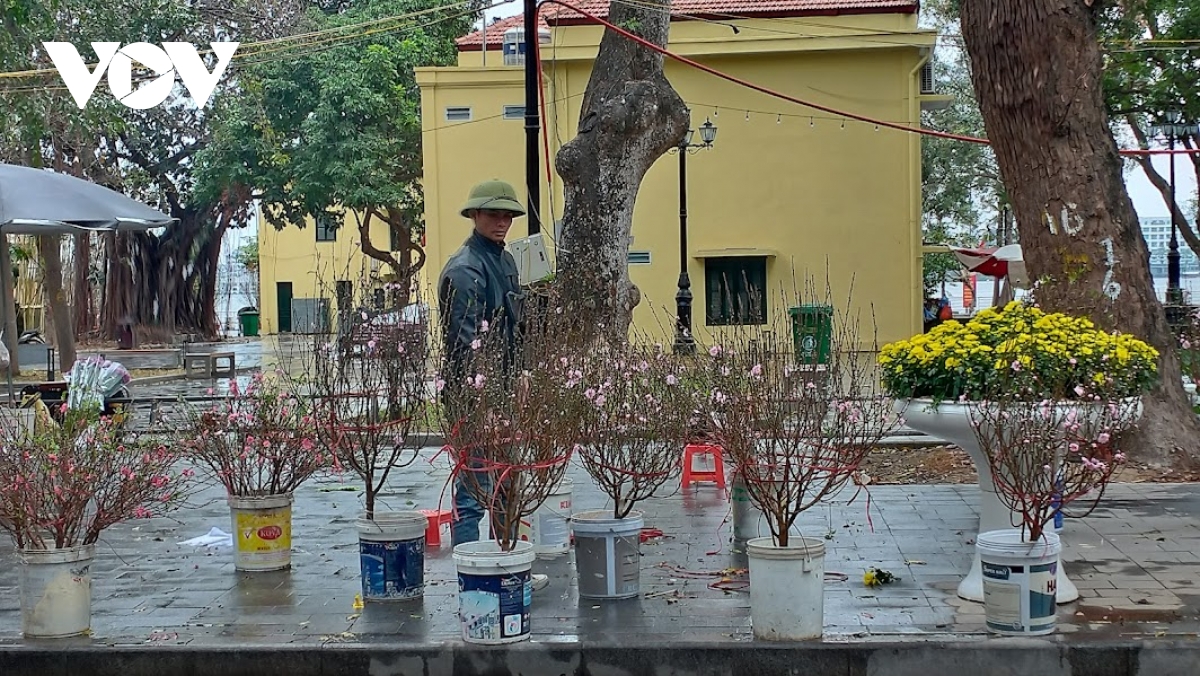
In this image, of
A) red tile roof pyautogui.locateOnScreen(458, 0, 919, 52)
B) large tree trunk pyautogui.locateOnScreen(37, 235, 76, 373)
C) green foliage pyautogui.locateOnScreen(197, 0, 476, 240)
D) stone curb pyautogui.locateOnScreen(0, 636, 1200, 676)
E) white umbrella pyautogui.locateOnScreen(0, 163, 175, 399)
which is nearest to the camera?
stone curb pyautogui.locateOnScreen(0, 636, 1200, 676)

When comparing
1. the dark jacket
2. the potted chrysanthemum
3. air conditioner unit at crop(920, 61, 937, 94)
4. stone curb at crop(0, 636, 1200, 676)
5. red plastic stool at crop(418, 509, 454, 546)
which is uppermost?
air conditioner unit at crop(920, 61, 937, 94)

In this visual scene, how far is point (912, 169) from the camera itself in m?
25.4

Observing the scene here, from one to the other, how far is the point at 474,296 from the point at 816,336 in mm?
1755

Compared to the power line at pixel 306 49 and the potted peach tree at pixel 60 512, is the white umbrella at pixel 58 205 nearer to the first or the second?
the potted peach tree at pixel 60 512

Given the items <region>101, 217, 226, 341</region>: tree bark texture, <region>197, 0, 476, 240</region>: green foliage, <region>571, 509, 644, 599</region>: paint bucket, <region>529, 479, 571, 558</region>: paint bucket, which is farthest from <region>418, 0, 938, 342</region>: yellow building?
<region>571, 509, 644, 599</region>: paint bucket

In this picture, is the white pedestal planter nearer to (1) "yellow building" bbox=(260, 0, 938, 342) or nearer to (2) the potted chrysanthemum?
(2) the potted chrysanthemum

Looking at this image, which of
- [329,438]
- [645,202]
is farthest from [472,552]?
[645,202]

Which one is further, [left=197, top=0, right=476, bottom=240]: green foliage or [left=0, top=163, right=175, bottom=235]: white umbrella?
[left=197, top=0, right=476, bottom=240]: green foliage

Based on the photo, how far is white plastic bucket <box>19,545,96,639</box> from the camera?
17.6 feet

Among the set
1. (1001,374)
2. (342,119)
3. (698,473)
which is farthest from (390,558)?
(342,119)

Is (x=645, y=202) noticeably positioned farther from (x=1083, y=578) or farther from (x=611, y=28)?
(x=1083, y=578)

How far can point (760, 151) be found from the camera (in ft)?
84.9

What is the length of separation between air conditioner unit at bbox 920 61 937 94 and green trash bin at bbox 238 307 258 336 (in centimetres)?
3046

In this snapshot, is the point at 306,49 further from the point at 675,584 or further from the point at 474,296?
the point at 675,584
